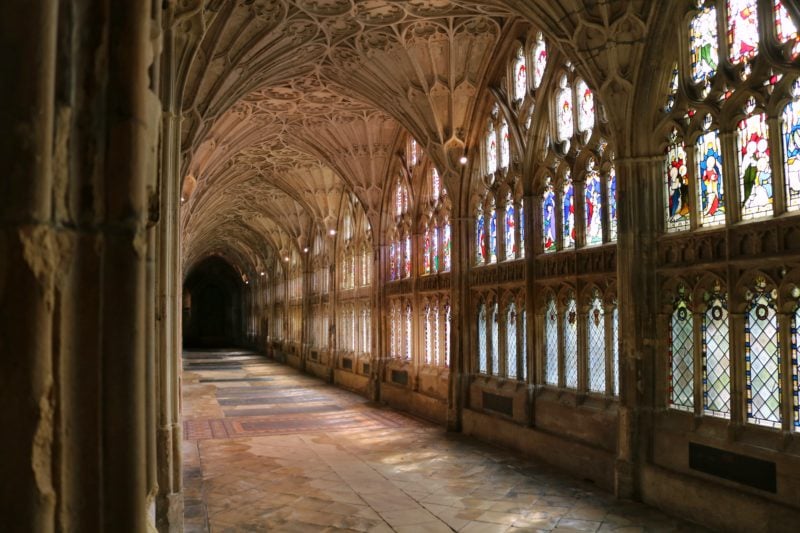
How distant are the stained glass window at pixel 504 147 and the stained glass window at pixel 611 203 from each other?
3.42m

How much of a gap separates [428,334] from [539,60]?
24.7ft

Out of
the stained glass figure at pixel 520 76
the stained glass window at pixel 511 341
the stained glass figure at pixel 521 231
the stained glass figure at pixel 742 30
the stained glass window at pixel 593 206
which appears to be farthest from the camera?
the stained glass window at pixel 511 341

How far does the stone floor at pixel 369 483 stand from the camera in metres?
7.75

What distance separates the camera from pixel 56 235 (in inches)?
61.7

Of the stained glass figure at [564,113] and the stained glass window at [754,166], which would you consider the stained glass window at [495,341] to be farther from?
the stained glass window at [754,166]

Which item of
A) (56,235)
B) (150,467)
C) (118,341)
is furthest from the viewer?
(150,467)

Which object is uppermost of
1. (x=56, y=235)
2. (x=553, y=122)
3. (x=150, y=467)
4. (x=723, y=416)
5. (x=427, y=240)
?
(x=553, y=122)

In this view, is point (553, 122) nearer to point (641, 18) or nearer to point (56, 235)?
point (641, 18)

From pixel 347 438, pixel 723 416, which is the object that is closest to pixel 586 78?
pixel 723 416

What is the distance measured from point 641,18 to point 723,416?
17.0ft

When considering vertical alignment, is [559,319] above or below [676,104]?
below

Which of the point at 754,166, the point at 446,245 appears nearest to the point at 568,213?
the point at 754,166

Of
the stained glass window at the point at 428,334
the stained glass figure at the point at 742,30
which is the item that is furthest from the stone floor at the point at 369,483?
the stained glass figure at the point at 742,30

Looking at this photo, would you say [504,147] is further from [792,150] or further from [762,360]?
[762,360]
